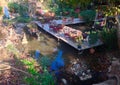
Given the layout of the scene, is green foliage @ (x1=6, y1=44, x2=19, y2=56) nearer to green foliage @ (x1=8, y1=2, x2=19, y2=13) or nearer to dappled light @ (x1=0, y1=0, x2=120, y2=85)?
dappled light @ (x1=0, y1=0, x2=120, y2=85)

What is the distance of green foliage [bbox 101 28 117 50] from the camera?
14668mm

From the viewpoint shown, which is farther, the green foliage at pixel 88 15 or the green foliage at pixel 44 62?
the green foliage at pixel 88 15

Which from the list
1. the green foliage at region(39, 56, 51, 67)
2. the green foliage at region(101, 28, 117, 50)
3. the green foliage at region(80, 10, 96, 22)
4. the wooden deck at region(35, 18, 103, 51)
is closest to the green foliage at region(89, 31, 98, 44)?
the wooden deck at region(35, 18, 103, 51)

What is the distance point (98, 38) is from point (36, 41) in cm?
415

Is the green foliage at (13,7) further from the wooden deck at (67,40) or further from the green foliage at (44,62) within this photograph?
the green foliage at (44,62)

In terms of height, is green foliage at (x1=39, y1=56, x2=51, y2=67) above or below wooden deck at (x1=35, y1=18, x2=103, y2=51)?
below

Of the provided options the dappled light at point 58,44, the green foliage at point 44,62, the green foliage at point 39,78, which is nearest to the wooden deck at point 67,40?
the dappled light at point 58,44

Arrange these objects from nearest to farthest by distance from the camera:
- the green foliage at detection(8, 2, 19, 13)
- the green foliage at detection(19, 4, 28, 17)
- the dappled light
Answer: the dappled light
the green foliage at detection(19, 4, 28, 17)
the green foliage at detection(8, 2, 19, 13)

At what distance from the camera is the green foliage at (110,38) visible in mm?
14668

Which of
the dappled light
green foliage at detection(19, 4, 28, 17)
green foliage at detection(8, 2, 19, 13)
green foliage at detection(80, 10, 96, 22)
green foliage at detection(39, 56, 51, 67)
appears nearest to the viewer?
the dappled light

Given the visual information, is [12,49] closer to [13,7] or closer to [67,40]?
[67,40]

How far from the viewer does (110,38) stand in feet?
48.2

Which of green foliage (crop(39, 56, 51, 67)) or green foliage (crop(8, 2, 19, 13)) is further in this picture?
green foliage (crop(8, 2, 19, 13))

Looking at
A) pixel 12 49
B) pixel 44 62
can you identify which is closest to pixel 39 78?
pixel 44 62
